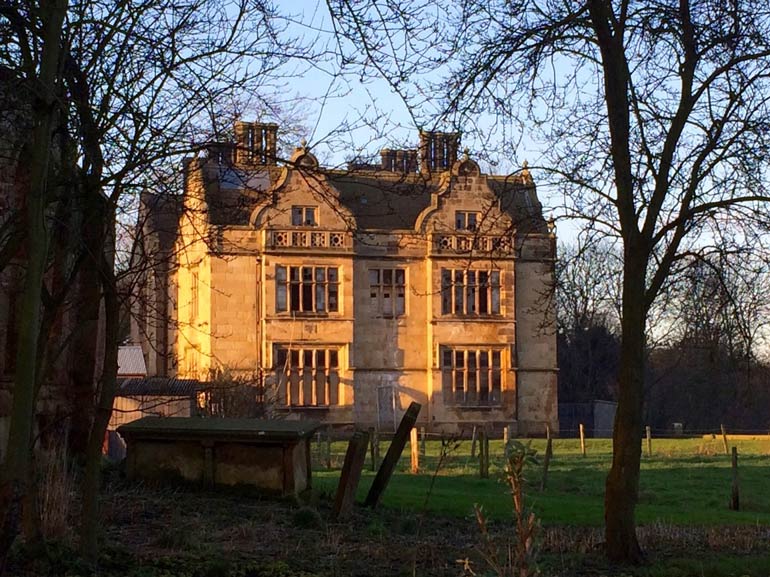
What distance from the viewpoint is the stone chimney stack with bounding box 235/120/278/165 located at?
30.8 feet

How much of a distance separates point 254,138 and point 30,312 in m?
3.36

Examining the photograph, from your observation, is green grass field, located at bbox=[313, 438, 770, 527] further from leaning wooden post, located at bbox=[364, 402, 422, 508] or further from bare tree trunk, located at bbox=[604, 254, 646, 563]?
bare tree trunk, located at bbox=[604, 254, 646, 563]

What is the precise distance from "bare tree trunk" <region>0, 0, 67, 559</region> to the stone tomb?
332 inches

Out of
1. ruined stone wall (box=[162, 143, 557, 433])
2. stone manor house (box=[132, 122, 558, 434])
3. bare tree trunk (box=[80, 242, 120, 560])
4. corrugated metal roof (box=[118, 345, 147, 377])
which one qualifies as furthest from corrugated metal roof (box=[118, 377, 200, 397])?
bare tree trunk (box=[80, 242, 120, 560])

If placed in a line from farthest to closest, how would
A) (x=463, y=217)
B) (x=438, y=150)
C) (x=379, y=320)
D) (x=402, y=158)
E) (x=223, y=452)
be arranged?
(x=463, y=217)
(x=379, y=320)
(x=223, y=452)
(x=438, y=150)
(x=402, y=158)

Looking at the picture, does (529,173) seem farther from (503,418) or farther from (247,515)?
(503,418)

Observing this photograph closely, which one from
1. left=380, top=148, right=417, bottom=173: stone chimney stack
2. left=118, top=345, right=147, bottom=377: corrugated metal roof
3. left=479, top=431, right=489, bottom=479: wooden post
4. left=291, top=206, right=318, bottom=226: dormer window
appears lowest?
left=479, top=431, right=489, bottom=479: wooden post

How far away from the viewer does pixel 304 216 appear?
4616 cm

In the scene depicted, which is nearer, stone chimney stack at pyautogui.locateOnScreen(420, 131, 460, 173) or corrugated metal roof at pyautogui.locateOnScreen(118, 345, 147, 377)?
stone chimney stack at pyautogui.locateOnScreen(420, 131, 460, 173)

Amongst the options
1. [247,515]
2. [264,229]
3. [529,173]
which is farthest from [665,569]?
[264,229]

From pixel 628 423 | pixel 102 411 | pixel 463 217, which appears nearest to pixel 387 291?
pixel 463 217

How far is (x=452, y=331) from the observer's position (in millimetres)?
47625

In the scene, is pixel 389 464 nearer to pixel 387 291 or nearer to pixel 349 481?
pixel 349 481

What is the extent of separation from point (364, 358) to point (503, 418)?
20.4 ft
